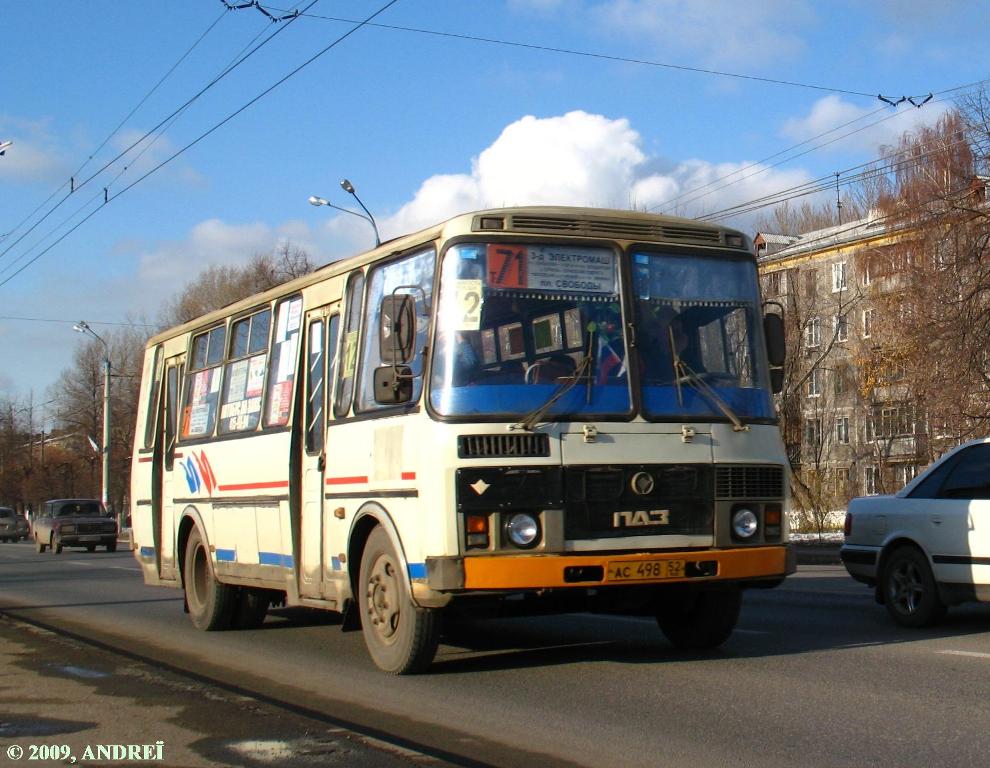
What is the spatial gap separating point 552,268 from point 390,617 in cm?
263

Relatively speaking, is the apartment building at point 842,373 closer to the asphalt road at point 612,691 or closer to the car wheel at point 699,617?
the asphalt road at point 612,691

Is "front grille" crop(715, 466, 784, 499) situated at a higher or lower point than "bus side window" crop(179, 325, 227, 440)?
lower

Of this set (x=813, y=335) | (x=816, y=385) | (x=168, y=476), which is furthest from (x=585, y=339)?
(x=816, y=385)

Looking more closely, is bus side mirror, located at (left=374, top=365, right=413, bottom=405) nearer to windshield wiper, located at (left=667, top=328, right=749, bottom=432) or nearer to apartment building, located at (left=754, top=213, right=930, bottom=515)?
windshield wiper, located at (left=667, top=328, right=749, bottom=432)

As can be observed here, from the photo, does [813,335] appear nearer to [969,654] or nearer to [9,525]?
→ [9,525]

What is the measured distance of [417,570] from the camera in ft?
27.5

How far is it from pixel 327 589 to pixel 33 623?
5633 millimetres

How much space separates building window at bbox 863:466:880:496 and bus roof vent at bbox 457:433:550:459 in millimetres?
44547

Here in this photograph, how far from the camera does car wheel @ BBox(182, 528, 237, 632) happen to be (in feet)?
42.1

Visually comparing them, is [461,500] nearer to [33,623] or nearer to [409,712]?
[409,712]

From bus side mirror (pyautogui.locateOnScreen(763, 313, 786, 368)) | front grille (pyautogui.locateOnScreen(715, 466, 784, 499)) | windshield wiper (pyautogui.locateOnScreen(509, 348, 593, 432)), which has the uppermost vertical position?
bus side mirror (pyautogui.locateOnScreen(763, 313, 786, 368))

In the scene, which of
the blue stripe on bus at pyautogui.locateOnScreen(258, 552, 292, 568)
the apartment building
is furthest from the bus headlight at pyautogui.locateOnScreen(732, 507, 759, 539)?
the apartment building

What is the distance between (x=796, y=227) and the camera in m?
65.9

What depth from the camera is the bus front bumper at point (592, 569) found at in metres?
8.07
